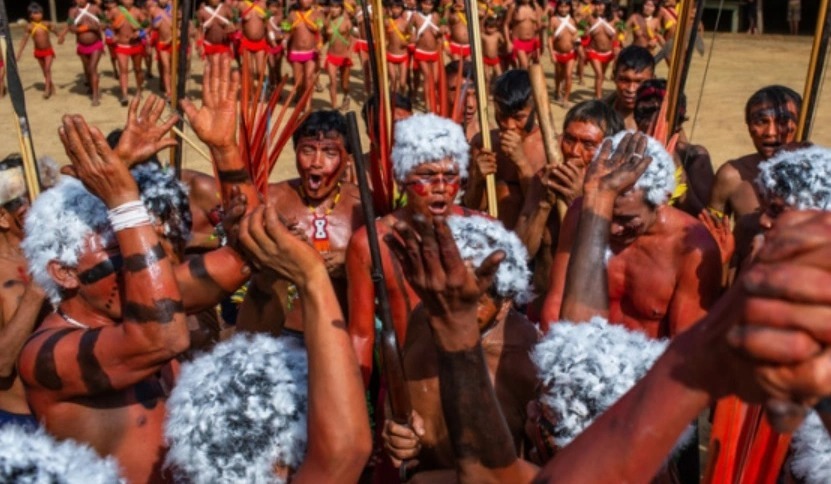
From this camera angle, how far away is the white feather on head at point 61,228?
240 cm

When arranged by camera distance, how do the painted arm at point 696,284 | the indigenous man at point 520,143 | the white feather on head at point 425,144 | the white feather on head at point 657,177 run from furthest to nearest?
the indigenous man at point 520,143 → the white feather on head at point 425,144 → the painted arm at point 696,284 → the white feather on head at point 657,177

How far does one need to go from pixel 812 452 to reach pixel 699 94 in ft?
36.9

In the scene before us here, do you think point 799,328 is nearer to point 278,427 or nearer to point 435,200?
point 278,427

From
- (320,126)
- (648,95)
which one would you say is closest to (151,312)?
(320,126)

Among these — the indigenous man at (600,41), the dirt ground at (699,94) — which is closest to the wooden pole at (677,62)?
the dirt ground at (699,94)

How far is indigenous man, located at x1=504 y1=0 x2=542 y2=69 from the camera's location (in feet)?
53.6

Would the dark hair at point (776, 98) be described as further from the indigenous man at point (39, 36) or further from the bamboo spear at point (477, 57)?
the indigenous man at point (39, 36)

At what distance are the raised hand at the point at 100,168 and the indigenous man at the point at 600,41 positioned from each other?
14.8m

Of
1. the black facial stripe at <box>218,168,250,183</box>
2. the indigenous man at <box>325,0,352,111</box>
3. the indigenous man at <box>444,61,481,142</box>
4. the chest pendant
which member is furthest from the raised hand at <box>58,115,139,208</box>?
the indigenous man at <box>325,0,352,111</box>

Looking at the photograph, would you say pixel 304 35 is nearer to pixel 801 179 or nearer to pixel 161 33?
pixel 161 33

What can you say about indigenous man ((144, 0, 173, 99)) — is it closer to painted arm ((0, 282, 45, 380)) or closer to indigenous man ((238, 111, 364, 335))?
indigenous man ((238, 111, 364, 335))

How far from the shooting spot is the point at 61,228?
241 cm

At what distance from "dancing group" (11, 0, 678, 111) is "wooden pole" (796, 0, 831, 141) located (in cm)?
1126

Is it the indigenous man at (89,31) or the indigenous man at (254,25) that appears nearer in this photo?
the indigenous man at (254,25)
